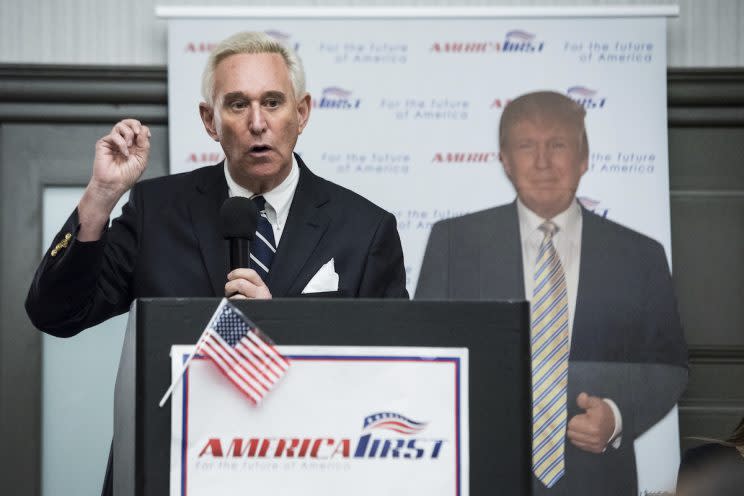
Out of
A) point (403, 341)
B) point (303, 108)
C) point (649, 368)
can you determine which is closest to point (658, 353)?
point (649, 368)

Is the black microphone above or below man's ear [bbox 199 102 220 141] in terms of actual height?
below

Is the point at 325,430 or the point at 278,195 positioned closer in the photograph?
the point at 325,430

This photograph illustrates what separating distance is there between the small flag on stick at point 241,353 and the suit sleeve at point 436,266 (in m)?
2.30

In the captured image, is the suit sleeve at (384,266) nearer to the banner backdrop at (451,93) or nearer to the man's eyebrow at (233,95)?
the man's eyebrow at (233,95)

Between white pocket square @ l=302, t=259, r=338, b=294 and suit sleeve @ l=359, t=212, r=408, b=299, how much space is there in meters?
0.08

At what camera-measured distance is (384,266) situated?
1.63 m

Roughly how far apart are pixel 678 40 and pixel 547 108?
2.02 ft

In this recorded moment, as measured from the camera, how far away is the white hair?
166cm

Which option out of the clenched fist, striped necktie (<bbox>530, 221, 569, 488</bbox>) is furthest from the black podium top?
striped necktie (<bbox>530, 221, 569, 488</bbox>)

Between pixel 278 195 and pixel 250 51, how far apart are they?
0.24 metres

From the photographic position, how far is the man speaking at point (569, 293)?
10.6 feet

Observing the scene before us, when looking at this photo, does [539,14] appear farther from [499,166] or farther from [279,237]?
[279,237]

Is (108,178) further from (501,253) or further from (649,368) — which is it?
(649,368)

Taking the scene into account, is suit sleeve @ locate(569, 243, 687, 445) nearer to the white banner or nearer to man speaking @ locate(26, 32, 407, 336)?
man speaking @ locate(26, 32, 407, 336)
